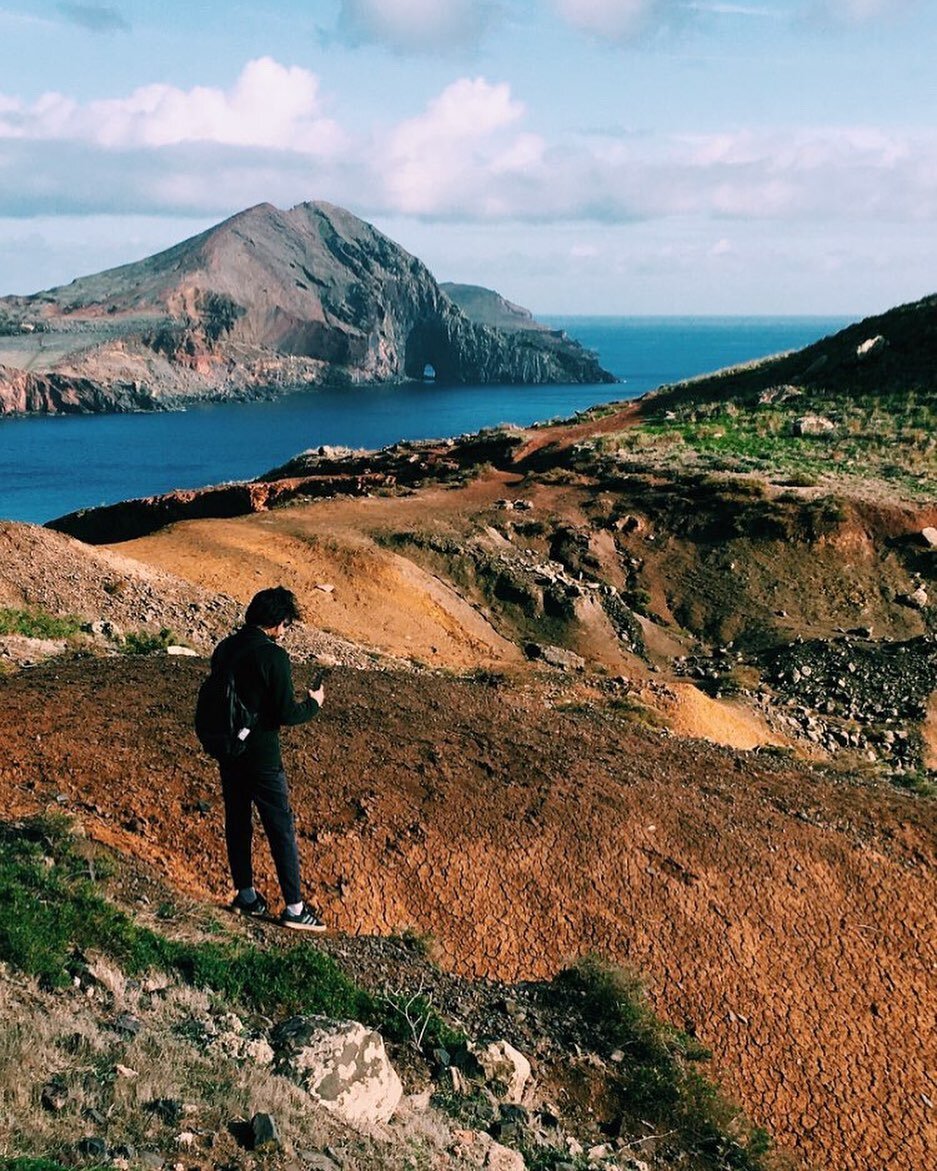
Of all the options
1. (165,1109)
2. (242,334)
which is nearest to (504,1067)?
(165,1109)

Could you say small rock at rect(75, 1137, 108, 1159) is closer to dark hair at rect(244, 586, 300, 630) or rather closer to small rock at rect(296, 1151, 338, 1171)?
small rock at rect(296, 1151, 338, 1171)

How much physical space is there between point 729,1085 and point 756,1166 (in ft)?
2.88

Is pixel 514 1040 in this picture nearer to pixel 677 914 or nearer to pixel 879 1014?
pixel 677 914

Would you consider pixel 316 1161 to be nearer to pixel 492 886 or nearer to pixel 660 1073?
pixel 660 1073

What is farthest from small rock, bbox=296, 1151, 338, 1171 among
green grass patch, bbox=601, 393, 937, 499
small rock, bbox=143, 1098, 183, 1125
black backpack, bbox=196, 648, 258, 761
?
green grass patch, bbox=601, 393, 937, 499

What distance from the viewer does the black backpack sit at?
7.07 meters

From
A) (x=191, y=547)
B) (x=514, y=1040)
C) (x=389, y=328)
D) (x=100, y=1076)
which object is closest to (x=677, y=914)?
(x=514, y=1040)

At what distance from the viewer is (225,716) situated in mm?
7070

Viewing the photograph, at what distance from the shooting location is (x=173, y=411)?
13838cm

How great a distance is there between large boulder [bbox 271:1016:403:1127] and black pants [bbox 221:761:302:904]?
1477 millimetres

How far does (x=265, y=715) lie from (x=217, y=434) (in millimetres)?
113667

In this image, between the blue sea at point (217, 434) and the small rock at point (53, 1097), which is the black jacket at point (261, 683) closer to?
the small rock at point (53, 1097)

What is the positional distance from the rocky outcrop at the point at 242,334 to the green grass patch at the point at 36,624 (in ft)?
402

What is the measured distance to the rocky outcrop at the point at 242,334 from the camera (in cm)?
13925
